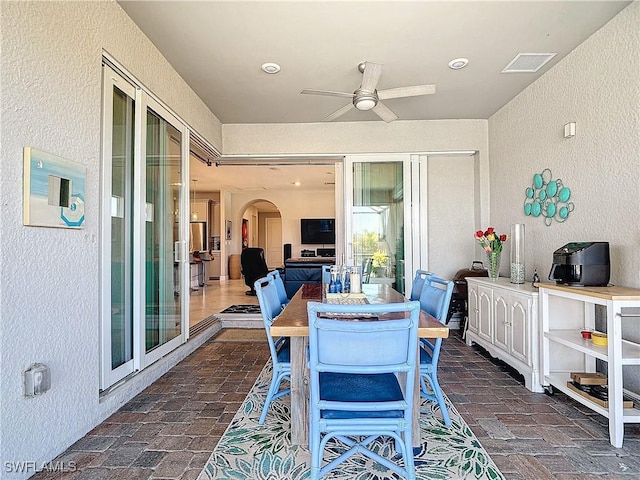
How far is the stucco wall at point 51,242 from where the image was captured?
1.64 m

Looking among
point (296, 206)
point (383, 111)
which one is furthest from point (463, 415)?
point (296, 206)

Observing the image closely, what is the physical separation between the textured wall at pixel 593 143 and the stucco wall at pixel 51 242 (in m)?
3.56

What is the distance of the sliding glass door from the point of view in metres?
2.44

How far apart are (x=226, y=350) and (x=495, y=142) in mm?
4142

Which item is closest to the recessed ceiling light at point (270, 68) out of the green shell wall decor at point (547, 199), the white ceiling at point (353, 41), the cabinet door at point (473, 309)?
the white ceiling at point (353, 41)

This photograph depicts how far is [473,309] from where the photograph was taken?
3949mm

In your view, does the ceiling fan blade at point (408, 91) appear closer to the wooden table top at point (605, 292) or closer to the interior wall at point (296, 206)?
the wooden table top at point (605, 292)

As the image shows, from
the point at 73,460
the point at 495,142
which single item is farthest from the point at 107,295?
the point at 495,142

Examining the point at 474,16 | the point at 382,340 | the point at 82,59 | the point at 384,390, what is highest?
the point at 474,16

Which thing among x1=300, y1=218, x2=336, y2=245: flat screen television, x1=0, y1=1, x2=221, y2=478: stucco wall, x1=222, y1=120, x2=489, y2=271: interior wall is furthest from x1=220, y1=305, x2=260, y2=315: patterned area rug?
x1=300, y1=218, x2=336, y2=245: flat screen television

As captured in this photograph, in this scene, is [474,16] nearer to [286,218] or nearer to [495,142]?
[495,142]

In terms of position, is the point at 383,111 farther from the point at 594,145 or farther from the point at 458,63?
the point at 594,145

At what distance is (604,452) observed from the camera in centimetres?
197

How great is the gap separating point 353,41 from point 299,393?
2.65 m
